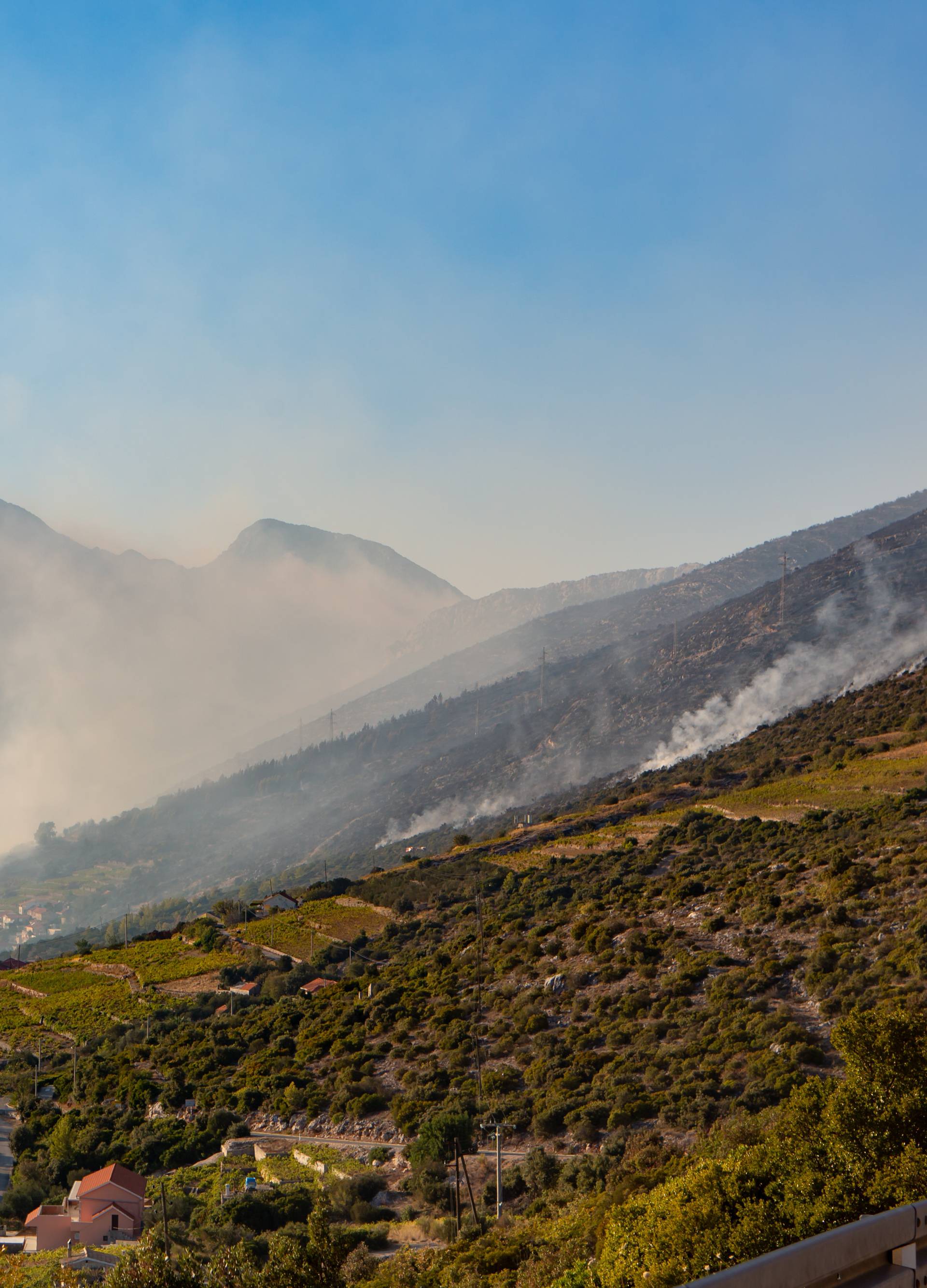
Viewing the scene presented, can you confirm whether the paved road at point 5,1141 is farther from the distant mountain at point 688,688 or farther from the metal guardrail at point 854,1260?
the distant mountain at point 688,688

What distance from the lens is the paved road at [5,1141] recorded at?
127 feet

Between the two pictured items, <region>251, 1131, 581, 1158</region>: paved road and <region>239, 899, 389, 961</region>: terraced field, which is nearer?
<region>251, 1131, 581, 1158</region>: paved road

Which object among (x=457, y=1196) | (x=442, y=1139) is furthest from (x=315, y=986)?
(x=457, y=1196)

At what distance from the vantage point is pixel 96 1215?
102 feet

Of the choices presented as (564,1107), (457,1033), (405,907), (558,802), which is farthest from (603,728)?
(564,1107)

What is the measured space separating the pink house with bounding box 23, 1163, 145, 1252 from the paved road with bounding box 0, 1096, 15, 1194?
638 centimetres

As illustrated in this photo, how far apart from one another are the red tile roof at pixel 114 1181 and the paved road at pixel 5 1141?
6.57m

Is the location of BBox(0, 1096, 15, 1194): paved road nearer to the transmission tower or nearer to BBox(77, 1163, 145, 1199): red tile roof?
BBox(77, 1163, 145, 1199): red tile roof

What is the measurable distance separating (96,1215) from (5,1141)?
14.9m

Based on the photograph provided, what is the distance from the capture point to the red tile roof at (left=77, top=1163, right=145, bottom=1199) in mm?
32250

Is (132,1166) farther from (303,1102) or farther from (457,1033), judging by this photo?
(457,1033)

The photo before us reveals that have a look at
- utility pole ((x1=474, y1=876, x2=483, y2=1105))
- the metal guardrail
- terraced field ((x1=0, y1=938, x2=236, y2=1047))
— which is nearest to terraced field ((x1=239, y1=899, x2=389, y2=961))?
terraced field ((x1=0, y1=938, x2=236, y2=1047))

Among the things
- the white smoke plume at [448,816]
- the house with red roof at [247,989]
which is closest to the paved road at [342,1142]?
the house with red roof at [247,989]

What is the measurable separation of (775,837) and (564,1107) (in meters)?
26.8
